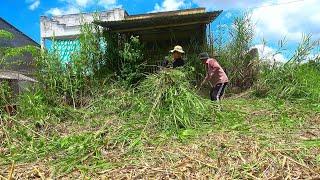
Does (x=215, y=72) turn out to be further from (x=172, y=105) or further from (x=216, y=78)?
(x=172, y=105)

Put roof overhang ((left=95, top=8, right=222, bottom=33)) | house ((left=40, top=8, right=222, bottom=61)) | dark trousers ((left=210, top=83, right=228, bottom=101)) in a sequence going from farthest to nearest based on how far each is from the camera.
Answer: roof overhang ((left=95, top=8, right=222, bottom=33)), house ((left=40, top=8, right=222, bottom=61)), dark trousers ((left=210, top=83, right=228, bottom=101))

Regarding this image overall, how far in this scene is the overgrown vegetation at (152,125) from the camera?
4.57m

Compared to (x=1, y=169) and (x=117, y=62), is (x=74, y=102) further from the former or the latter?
(x=1, y=169)

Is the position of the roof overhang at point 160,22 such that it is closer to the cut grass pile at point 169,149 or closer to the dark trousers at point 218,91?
the dark trousers at point 218,91

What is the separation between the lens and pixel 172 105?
21.3 feet

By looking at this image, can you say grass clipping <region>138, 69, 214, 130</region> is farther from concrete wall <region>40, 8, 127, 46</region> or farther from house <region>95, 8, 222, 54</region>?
concrete wall <region>40, 8, 127, 46</region>

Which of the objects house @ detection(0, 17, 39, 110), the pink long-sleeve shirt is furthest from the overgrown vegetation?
the pink long-sleeve shirt

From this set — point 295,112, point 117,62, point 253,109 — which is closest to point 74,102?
point 117,62

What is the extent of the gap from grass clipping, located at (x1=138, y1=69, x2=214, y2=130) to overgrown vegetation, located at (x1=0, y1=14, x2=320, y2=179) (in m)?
0.01

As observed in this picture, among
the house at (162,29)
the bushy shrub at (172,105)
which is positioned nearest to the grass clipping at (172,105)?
the bushy shrub at (172,105)

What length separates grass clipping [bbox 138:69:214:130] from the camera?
6332 mm

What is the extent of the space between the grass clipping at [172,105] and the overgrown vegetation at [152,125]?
0.6 inches

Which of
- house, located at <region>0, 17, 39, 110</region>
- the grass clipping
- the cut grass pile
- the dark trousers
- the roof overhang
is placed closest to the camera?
the cut grass pile

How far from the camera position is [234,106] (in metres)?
8.53
